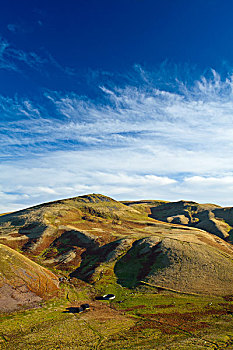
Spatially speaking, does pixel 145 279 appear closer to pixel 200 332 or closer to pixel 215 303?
pixel 215 303

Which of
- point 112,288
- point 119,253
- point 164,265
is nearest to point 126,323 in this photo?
point 112,288

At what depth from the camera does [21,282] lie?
6988 centimetres

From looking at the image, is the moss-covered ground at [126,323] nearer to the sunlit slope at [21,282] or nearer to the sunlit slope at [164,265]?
the sunlit slope at [21,282]

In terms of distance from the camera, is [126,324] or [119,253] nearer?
[126,324]

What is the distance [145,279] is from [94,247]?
38387mm

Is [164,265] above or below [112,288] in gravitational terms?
above

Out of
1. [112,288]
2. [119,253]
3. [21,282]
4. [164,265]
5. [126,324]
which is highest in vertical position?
[119,253]

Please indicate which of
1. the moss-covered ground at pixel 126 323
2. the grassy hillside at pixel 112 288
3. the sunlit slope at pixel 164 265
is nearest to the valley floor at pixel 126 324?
the moss-covered ground at pixel 126 323

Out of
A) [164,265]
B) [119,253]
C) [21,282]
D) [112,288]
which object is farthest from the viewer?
[119,253]

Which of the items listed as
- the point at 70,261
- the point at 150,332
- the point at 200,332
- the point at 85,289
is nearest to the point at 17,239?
the point at 70,261

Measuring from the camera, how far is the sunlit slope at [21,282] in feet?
205

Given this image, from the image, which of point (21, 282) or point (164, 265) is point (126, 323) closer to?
point (21, 282)

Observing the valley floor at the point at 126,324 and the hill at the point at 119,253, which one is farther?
the hill at the point at 119,253

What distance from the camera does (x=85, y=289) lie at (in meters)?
80.8
